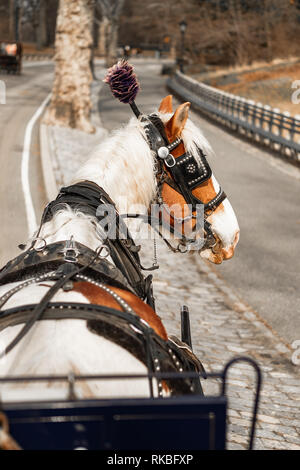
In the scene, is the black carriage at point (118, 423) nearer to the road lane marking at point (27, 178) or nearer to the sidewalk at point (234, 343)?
the sidewalk at point (234, 343)

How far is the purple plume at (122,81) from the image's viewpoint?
4707 millimetres

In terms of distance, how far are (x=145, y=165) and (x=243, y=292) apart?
5.67m

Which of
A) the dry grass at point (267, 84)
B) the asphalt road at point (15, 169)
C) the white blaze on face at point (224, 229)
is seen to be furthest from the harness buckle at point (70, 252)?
the dry grass at point (267, 84)

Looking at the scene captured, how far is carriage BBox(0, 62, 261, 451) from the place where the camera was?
2.43m

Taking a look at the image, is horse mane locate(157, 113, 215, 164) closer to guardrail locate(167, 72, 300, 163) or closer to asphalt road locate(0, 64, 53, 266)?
asphalt road locate(0, 64, 53, 266)

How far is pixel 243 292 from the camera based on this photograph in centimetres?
978

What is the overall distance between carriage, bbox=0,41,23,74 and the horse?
1634 inches

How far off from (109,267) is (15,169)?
13.4 meters

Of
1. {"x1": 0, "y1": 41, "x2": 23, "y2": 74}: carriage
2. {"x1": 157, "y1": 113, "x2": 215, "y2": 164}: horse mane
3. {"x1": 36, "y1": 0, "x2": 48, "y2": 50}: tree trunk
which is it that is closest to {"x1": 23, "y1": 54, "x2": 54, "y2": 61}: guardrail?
{"x1": 36, "y1": 0, "x2": 48, "y2": 50}: tree trunk

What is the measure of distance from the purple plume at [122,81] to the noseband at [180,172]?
8.3 inches

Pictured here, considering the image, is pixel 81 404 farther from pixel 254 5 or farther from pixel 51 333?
pixel 254 5

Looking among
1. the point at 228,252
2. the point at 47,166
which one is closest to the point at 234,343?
the point at 228,252

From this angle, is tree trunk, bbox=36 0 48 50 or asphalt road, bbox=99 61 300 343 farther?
tree trunk, bbox=36 0 48 50
